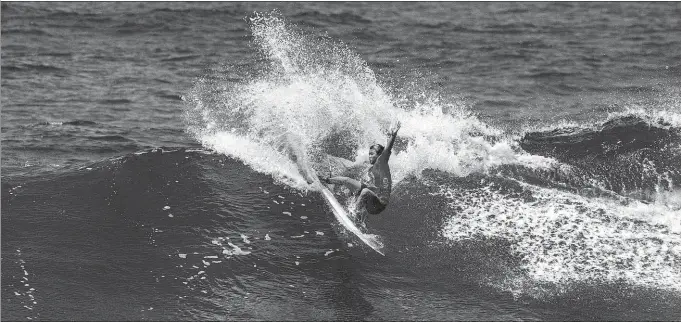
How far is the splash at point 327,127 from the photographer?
14.8m

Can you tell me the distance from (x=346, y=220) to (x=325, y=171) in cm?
178

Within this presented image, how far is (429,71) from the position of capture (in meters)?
22.1

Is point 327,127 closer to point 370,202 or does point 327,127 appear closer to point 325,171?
point 325,171

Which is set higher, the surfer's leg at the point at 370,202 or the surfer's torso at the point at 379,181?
the surfer's torso at the point at 379,181

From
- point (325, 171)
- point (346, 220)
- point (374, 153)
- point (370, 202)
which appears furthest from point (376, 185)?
point (325, 171)

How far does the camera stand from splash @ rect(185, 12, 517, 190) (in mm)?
14781

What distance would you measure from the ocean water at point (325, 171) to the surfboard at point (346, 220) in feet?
0.47

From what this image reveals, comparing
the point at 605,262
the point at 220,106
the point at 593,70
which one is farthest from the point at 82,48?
the point at 605,262

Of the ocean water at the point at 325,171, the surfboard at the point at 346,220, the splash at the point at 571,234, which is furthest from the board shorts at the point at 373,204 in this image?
the splash at the point at 571,234

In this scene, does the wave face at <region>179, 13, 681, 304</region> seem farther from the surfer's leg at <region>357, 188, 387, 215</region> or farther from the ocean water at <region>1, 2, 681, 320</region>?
the surfer's leg at <region>357, 188, 387, 215</region>

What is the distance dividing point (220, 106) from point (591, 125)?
8.37m

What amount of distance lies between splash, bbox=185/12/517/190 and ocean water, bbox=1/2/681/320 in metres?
0.05

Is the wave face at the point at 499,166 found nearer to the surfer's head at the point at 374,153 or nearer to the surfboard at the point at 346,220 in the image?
the surfboard at the point at 346,220

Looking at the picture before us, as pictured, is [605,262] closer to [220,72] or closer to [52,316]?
[52,316]
